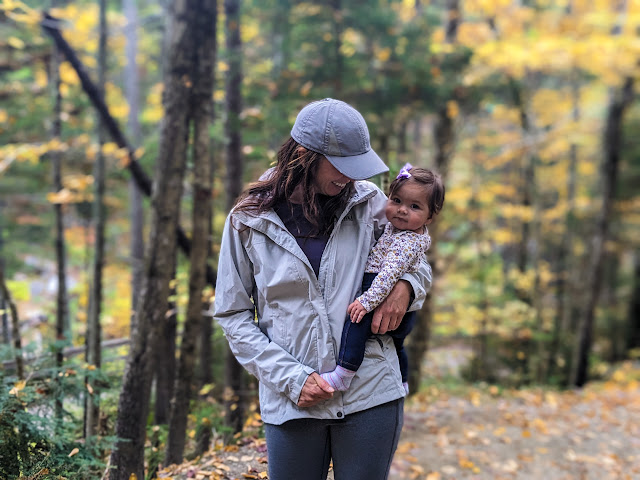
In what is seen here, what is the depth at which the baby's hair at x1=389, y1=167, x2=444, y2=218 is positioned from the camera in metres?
2.22

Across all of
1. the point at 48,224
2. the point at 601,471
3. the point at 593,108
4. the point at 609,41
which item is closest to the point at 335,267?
the point at 601,471

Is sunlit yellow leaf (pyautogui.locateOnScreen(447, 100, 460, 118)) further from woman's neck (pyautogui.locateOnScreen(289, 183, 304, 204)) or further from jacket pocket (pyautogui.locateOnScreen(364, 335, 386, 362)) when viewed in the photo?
jacket pocket (pyautogui.locateOnScreen(364, 335, 386, 362))

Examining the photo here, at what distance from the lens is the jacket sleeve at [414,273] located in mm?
2119

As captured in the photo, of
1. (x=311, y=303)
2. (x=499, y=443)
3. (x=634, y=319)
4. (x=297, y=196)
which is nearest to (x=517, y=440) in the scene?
(x=499, y=443)

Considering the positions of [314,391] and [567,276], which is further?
[567,276]

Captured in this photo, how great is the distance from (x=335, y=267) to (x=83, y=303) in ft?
38.0

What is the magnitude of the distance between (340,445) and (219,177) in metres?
5.11

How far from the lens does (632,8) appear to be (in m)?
10.0

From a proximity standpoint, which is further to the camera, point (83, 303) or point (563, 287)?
point (563, 287)

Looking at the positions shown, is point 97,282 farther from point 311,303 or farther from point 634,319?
point 634,319

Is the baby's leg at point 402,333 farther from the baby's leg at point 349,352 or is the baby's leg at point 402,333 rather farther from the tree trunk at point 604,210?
the tree trunk at point 604,210

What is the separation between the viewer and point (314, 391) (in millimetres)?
1889

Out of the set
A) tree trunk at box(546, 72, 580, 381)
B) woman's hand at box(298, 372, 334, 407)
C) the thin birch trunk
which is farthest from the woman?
tree trunk at box(546, 72, 580, 381)

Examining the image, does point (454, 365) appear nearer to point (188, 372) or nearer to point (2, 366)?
point (188, 372)
